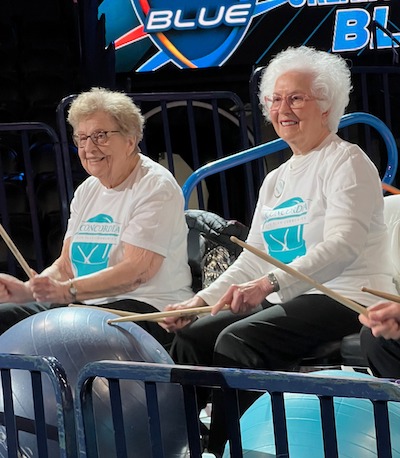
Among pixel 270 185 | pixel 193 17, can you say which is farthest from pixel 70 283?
pixel 193 17

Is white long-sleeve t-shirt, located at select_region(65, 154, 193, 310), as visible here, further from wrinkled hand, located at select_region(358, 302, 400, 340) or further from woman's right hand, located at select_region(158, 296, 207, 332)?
wrinkled hand, located at select_region(358, 302, 400, 340)

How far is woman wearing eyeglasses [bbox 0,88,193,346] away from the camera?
3.10 m

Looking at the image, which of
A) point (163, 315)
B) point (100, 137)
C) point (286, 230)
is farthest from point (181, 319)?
point (100, 137)

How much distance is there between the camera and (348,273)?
278 cm

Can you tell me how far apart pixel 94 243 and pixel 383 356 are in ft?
3.88

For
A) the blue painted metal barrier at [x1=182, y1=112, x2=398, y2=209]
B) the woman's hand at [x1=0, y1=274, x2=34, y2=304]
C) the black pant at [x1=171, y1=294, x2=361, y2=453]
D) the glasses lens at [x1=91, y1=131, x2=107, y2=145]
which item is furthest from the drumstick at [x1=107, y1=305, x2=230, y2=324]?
the blue painted metal barrier at [x1=182, y1=112, x2=398, y2=209]

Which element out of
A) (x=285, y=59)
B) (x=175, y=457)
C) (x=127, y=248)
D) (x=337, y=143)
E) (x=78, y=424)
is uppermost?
(x=285, y=59)

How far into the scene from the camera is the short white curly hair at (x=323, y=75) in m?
2.94

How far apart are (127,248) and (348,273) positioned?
2.46 feet

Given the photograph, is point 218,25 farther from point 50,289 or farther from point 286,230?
point 286,230

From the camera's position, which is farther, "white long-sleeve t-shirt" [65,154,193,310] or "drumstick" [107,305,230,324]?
"white long-sleeve t-shirt" [65,154,193,310]

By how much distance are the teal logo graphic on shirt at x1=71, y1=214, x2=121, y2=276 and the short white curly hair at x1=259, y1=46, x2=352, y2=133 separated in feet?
2.30

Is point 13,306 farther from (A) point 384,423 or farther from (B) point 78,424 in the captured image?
(A) point 384,423

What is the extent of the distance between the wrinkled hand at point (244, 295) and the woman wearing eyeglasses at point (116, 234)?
509 millimetres
